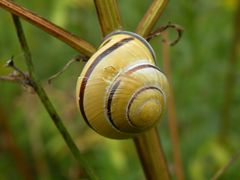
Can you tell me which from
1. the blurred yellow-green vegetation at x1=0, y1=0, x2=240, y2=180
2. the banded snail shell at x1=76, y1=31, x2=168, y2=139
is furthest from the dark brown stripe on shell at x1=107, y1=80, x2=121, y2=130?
the blurred yellow-green vegetation at x1=0, y1=0, x2=240, y2=180

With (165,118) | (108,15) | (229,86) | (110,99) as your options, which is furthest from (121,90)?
(165,118)

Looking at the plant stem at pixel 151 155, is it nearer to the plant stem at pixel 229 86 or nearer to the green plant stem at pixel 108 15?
the green plant stem at pixel 108 15

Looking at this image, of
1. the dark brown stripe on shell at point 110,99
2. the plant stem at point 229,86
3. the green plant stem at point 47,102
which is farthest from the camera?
the plant stem at point 229,86

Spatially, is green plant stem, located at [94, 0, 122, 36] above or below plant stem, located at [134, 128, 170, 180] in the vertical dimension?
above

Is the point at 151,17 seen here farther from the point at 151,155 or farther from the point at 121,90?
the point at 151,155

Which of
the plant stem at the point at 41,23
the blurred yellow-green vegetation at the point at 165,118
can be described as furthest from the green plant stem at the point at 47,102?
the blurred yellow-green vegetation at the point at 165,118

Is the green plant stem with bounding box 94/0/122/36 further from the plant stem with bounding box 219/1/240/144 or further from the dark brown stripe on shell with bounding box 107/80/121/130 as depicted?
the plant stem with bounding box 219/1/240/144
